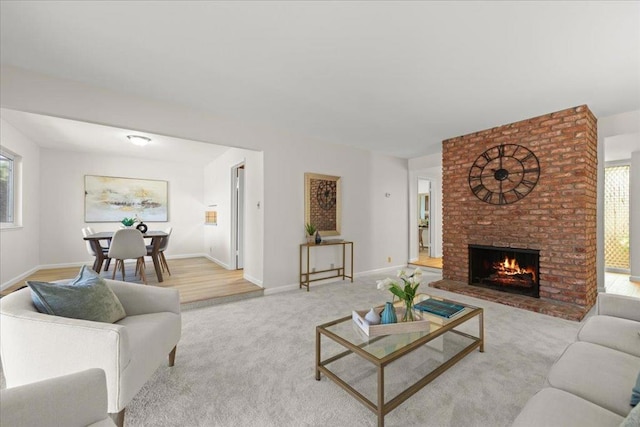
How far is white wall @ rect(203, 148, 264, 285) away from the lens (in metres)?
4.20

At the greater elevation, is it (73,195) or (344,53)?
(344,53)

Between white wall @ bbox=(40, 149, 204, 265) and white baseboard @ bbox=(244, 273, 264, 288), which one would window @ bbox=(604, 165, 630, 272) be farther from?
white wall @ bbox=(40, 149, 204, 265)

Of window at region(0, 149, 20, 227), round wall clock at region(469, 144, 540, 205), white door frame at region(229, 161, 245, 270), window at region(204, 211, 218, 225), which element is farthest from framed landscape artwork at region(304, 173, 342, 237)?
window at region(0, 149, 20, 227)

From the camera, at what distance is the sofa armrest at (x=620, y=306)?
1907mm

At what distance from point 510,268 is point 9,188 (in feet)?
24.9

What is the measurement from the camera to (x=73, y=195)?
5.67 meters

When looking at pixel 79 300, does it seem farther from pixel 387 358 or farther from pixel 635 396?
pixel 635 396

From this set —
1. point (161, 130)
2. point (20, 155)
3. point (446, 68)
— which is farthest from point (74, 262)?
point (446, 68)

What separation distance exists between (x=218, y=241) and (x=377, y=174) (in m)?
3.74

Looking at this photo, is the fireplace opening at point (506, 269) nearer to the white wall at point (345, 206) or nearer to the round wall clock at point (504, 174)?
the round wall clock at point (504, 174)

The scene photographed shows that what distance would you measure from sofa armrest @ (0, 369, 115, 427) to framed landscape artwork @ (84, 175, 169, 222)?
6.26 metres

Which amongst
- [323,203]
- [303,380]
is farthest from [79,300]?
[323,203]

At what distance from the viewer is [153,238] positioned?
4.48m

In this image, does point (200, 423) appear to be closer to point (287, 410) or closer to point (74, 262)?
point (287, 410)
